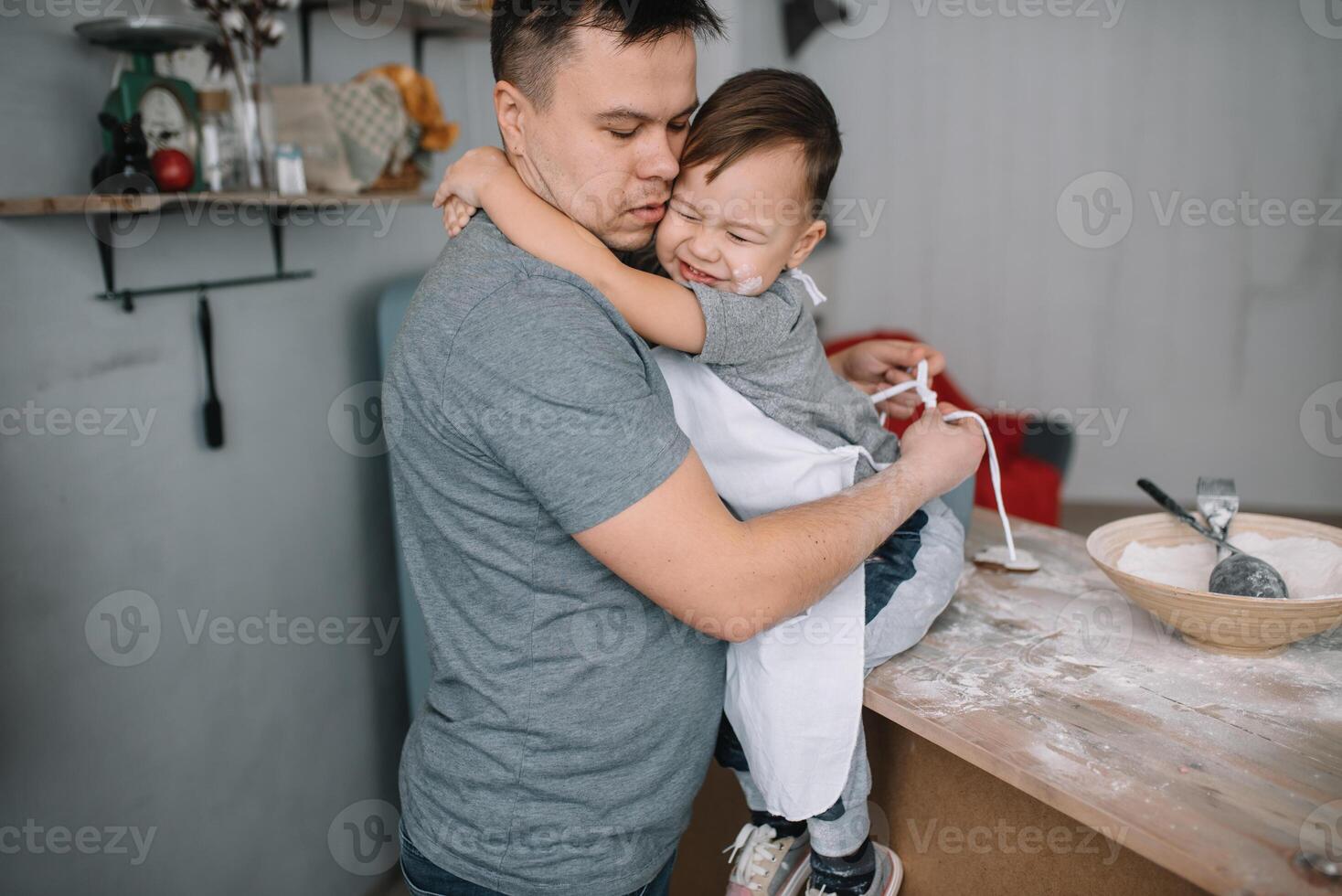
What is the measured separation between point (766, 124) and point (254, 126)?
0.98 metres

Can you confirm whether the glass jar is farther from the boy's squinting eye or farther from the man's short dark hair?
the boy's squinting eye

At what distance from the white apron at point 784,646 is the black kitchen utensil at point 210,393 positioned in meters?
0.96

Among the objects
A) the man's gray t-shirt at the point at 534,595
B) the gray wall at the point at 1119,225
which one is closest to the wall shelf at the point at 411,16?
the man's gray t-shirt at the point at 534,595

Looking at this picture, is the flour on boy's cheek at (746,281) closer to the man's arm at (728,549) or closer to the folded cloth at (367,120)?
the man's arm at (728,549)

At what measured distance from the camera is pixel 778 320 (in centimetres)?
140

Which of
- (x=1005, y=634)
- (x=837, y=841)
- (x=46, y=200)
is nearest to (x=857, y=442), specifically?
(x=1005, y=634)

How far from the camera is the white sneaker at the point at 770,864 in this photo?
4.97 feet

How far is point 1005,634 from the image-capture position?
149 cm

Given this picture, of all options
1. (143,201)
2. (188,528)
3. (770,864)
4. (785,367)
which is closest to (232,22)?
(143,201)

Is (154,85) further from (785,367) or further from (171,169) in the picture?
(785,367)

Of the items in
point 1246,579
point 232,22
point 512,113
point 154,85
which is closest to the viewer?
point 512,113

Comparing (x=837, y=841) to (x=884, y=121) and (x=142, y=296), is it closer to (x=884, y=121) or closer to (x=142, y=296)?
(x=142, y=296)

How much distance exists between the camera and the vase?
1.78 m

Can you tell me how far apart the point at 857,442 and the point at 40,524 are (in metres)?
1.33
